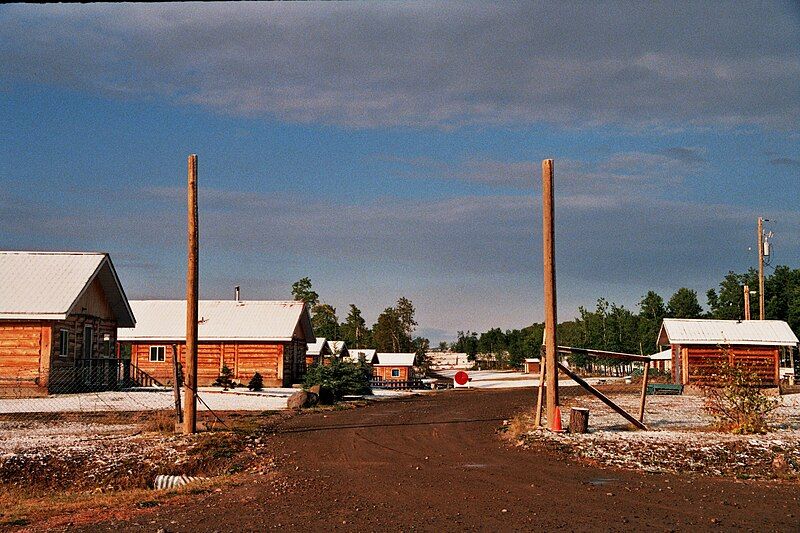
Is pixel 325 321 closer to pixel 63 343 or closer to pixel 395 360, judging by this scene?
pixel 395 360

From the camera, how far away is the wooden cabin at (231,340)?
154 ft

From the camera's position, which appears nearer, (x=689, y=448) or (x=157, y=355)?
(x=689, y=448)

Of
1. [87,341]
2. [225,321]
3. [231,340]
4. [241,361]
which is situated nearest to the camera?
[87,341]

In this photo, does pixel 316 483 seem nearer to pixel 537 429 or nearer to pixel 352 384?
pixel 537 429

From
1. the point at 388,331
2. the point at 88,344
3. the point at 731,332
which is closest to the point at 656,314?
the point at 388,331

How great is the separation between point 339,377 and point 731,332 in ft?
83.5

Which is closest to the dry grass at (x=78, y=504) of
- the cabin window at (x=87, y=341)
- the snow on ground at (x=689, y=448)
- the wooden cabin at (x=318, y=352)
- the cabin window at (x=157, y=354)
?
the snow on ground at (x=689, y=448)

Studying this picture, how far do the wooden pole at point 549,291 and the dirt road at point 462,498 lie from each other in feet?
8.28

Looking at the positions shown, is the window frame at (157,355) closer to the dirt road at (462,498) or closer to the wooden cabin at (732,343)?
the wooden cabin at (732,343)

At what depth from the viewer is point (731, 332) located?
47.5 m

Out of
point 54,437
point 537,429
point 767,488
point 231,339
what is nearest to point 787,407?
point 537,429

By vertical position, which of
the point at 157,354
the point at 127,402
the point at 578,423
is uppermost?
the point at 157,354

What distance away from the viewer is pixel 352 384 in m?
35.8

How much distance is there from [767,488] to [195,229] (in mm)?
14075
